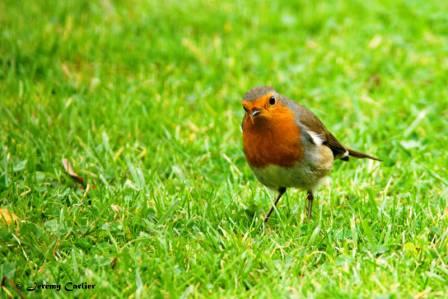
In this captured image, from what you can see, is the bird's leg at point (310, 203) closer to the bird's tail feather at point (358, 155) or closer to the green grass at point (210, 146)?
the green grass at point (210, 146)

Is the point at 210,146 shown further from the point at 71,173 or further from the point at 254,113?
the point at 254,113

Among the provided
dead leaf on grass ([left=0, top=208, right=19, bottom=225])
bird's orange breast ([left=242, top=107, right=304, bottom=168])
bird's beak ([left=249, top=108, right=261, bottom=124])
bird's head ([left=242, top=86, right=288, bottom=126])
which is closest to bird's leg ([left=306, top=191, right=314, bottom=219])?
bird's orange breast ([left=242, top=107, right=304, bottom=168])

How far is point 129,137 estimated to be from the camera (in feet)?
17.9

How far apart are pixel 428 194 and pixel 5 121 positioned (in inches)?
115

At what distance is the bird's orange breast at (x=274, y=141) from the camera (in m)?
4.23

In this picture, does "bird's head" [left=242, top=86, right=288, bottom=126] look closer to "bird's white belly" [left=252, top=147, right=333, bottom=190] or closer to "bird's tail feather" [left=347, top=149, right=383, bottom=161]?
"bird's white belly" [left=252, top=147, right=333, bottom=190]

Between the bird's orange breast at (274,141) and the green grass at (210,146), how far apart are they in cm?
33

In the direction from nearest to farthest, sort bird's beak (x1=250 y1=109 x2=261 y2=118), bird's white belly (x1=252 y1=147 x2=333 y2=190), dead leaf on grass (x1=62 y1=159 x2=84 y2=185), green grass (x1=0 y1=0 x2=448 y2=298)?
1. green grass (x1=0 y1=0 x2=448 y2=298)
2. bird's beak (x1=250 y1=109 x2=261 y2=118)
3. bird's white belly (x1=252 y1=147 x2=333 y2=190)
4. dead leaf on grass (x1=62 y1=159 x2=84 y2=185)

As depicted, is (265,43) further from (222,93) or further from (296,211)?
(296,211)

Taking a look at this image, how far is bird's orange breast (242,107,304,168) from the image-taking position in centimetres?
423

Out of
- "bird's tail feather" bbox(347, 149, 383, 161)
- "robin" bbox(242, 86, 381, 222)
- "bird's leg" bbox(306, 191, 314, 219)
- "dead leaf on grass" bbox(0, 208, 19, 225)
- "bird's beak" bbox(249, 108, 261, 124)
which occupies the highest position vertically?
"bird's beak" bbox(249, 108, 261, 124)

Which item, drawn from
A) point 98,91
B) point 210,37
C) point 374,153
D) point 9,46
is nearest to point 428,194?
point 374,153

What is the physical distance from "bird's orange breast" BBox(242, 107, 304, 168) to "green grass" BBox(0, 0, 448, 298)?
33 cm

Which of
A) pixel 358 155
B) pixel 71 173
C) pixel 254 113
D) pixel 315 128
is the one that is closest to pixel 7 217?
pixel 71 173
